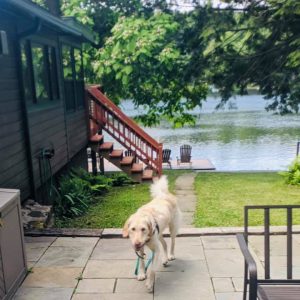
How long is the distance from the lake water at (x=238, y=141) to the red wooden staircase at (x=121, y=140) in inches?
137

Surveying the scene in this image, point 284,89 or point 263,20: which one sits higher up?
point 263,20

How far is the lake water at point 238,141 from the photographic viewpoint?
2448 centimetres

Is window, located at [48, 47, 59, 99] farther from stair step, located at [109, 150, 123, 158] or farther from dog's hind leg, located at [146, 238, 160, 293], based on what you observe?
dog's hind leg, located at [146, 238, 160, 293]

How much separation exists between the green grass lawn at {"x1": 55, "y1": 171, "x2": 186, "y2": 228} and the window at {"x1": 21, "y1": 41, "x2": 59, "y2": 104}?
2.50 metres

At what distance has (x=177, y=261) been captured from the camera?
4.83 meters

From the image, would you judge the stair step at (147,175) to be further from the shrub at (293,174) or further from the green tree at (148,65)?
the shrub at (293,174)

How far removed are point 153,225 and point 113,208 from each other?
14.8 ft

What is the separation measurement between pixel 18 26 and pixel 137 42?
24.9ft

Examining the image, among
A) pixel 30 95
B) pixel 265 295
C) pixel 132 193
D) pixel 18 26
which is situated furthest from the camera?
pixel 132 193

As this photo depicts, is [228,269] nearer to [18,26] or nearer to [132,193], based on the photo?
[18,26]

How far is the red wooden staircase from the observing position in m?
11.9

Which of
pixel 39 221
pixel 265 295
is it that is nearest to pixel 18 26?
pixel 39 221

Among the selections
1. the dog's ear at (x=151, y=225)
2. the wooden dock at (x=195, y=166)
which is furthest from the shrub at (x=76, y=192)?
the wooden dock at (x=195, y=166)

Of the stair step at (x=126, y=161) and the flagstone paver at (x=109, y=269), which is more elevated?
the flagstone paver at (x=109, y=269)
